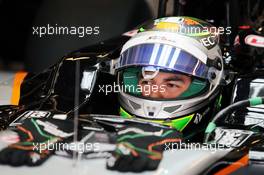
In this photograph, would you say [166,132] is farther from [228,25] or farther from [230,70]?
[228,25]

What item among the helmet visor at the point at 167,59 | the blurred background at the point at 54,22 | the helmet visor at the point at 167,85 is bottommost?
the helmet visor at the point at 167,85

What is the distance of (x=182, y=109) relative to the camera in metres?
1.40

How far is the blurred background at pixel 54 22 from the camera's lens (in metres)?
1.67

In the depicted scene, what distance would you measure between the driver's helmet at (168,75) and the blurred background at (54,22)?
0.32 metres

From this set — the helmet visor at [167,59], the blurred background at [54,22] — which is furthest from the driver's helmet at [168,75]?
the blurred background at [54,22]

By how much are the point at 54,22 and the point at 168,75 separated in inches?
19.1

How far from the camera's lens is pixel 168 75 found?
1430 millimetres

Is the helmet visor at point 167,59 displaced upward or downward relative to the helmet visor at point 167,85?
upward

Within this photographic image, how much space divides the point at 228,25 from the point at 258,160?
1.12m

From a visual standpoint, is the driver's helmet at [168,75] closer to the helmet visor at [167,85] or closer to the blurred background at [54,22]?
the helmet visor at [167,85]

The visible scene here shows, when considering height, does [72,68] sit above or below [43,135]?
above

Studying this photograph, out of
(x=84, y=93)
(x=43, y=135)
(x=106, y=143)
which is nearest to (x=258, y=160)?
(x=106, y=143)

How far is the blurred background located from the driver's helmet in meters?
0.32

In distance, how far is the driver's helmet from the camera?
140 cm
